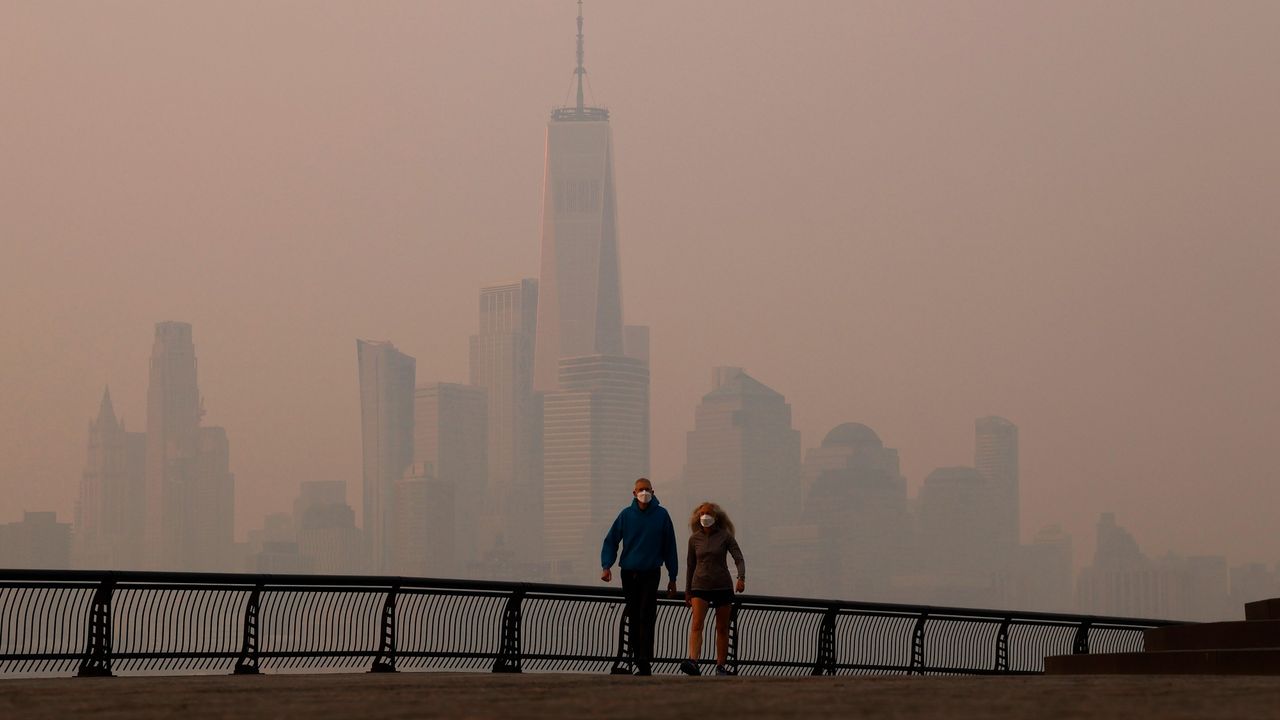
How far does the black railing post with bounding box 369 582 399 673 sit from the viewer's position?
17984 millimetres

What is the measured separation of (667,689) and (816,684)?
4.55ft

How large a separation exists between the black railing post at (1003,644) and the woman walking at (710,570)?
889 centimetres

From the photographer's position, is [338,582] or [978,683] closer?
[978,683]

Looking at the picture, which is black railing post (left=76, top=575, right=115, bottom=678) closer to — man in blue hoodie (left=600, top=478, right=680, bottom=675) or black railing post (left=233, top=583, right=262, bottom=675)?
black railing post (left=233, top=583, right=262, bottom=675)

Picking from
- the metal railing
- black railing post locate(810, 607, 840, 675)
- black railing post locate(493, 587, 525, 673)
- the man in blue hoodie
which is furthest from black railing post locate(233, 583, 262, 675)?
black railing post locate(810, 607, 840, 675)

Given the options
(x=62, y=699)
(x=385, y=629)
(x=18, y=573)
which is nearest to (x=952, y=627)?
(x=385, y=629)

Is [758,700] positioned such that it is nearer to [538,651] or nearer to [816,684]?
[816,684]

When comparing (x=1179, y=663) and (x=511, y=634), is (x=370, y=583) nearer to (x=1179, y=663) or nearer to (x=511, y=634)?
(x=511, y=634)

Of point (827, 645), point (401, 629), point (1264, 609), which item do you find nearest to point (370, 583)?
point (401, 629)

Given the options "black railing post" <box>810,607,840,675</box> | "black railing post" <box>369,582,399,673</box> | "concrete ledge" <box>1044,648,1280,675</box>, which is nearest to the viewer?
"concrete ledge" <box>1044,648,1280,675</box>

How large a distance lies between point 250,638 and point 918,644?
32.3 feet

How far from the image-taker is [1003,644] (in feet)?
82.1

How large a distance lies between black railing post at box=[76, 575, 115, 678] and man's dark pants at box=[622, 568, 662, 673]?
476 cm

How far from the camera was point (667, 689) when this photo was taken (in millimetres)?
12461
